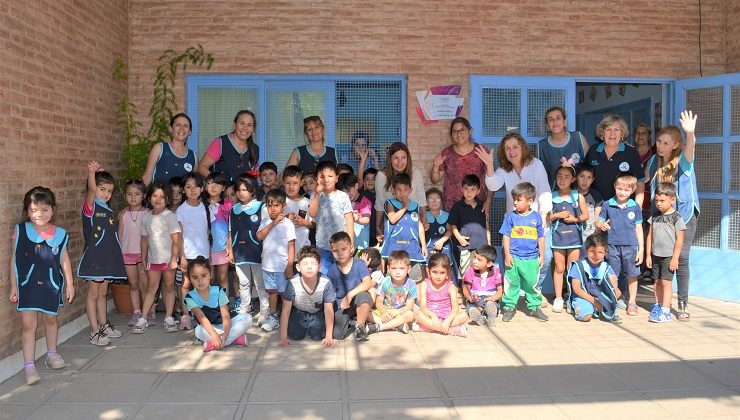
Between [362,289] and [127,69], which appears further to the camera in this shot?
[127,69]

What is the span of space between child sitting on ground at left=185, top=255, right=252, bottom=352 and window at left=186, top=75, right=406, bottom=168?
8.22 ft

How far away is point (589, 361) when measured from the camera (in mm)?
4609

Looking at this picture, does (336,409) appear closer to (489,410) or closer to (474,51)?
(489,410)

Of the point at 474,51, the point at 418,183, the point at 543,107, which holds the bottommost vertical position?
the point at 418,183

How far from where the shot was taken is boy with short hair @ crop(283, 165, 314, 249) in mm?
5676

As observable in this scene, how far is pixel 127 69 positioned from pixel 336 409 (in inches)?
194

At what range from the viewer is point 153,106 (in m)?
6.95

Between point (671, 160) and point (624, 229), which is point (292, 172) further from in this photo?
point (671, 160)

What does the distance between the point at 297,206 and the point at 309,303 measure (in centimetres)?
100

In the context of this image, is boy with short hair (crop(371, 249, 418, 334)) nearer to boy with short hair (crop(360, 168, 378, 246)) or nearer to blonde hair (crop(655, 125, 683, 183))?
boy with short hair (crop(360, 168, 378, 246))

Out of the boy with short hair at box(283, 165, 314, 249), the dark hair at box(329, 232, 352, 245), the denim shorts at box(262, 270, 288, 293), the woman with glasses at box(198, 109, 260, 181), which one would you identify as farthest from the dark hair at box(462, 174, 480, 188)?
the woman with glasses at box(198, 109, 260, 181)

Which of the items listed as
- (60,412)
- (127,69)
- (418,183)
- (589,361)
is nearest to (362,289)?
(418,183)

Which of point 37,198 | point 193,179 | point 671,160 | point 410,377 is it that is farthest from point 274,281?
point 671,160

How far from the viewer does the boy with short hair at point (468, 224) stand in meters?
6.07
